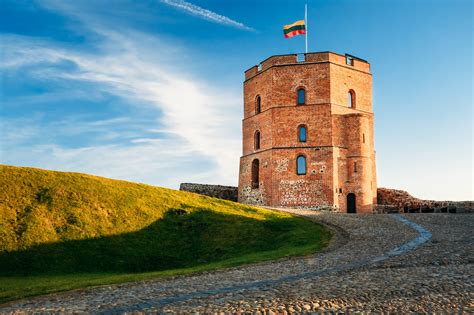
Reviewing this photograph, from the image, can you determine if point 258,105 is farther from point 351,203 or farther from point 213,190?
point 351,203

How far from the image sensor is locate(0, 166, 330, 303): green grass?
15.6 metres

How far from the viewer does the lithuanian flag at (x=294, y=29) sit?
1381 inches


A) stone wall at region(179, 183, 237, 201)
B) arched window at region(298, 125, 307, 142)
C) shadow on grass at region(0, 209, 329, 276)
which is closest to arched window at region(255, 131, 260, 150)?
arched window at region(298, 125, 307, 142)

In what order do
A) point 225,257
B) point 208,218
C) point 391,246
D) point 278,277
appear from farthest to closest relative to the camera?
1. point 208,218
2. point 225,257
3. point 391,246
4. point 278,277

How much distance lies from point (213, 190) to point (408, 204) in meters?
16.5

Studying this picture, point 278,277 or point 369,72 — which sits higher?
point 369,72

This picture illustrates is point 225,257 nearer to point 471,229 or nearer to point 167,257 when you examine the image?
point 167,257

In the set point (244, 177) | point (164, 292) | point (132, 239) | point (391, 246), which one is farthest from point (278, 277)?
point (244, 177)

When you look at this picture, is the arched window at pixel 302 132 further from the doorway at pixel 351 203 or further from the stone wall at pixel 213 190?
the stone wall at pixel 213 190

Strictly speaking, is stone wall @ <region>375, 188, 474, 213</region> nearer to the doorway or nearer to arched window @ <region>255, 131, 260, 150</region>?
the doorway

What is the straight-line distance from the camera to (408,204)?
35062mm

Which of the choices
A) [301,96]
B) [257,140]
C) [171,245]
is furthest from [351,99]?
[171,245]

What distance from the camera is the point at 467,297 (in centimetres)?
763

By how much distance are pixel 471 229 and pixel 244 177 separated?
21111 mm
